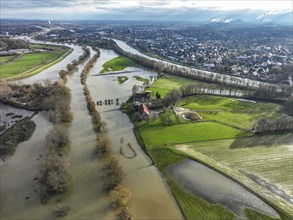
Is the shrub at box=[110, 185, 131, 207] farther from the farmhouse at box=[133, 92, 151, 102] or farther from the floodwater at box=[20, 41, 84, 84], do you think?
the floodwater at box=[20, 41, 84, 84]

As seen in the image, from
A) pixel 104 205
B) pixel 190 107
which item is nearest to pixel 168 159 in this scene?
pixel 104 205

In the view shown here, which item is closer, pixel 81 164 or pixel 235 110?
pixel 81 164

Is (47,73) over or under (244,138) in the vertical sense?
under

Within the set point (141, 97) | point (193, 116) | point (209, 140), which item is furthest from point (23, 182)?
point (141, 97)

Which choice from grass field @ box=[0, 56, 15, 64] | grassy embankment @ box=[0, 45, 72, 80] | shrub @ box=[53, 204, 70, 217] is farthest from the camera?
grass field @ box=[0, 56, 15, 64]

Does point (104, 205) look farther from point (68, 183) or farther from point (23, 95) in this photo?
point (23, 95)

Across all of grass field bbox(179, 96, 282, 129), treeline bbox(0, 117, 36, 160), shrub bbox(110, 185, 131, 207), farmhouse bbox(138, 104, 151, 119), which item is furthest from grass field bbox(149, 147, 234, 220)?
treeline bbox(0, 117, 36, 160)

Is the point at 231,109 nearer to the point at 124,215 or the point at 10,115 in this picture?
the point at 124,215
